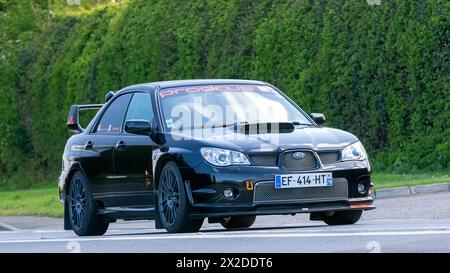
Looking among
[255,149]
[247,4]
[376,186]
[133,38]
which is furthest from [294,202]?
[133,38]

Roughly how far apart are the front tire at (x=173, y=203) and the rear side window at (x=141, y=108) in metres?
1.00

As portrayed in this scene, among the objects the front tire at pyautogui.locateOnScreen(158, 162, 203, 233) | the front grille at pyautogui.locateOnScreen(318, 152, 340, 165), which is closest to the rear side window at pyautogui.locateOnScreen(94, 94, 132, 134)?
the front tire at pyautogui.locateOnScreen(158, 162, 203, 233)

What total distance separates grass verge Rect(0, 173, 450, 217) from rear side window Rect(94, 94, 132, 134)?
667cm

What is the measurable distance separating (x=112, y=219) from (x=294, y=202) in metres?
2.69

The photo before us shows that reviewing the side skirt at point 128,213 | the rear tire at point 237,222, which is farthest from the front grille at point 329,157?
the rear tire at point 237,222

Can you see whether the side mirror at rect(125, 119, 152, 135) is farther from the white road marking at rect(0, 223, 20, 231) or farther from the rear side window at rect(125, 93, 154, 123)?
the white road marking at rect(0, 223, 20, 231)

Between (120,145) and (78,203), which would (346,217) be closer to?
(120,145)

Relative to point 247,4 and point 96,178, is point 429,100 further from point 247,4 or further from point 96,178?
point 96,178

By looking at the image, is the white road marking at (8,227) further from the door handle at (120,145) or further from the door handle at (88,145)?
the door handle at (120,145)

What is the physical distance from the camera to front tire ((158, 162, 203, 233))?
42.8 feet

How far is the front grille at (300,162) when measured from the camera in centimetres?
1295

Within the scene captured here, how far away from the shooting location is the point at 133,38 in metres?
32.3

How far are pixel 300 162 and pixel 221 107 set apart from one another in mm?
1467
